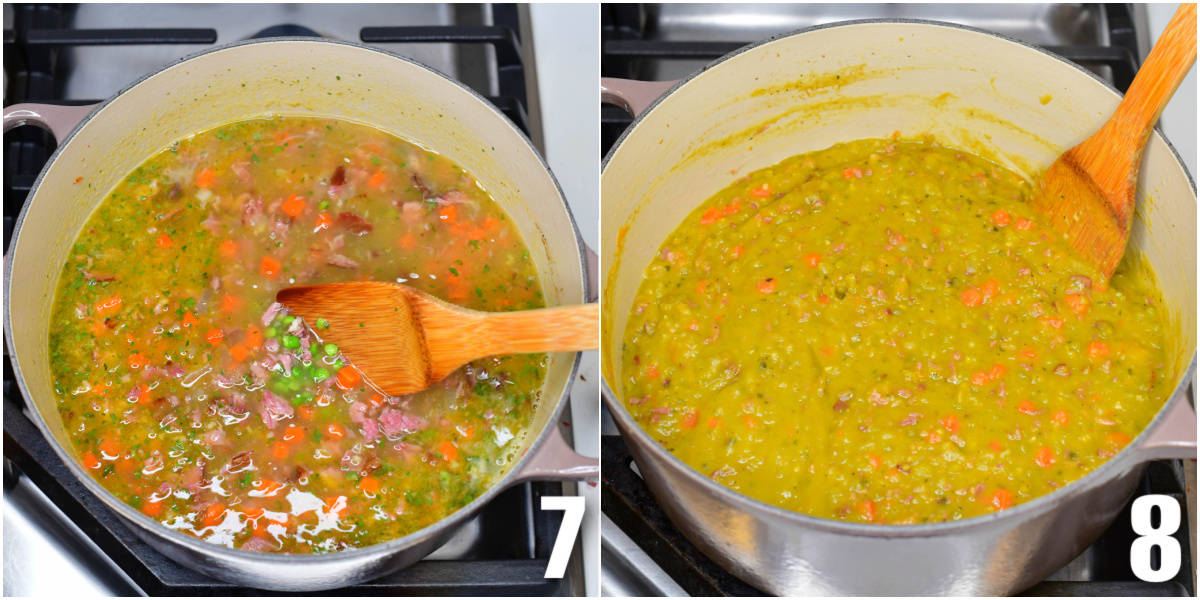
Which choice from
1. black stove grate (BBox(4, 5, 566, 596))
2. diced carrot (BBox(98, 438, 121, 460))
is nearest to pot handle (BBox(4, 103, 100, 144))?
black stove grate (BBox(4, 5, 566, 596))

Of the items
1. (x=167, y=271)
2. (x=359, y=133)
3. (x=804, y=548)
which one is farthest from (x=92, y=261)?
(x=804, y=548)

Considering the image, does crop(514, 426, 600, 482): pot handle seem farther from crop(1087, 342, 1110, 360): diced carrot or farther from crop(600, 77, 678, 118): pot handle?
crop(1087, 342, 1110, 360): diced carrot

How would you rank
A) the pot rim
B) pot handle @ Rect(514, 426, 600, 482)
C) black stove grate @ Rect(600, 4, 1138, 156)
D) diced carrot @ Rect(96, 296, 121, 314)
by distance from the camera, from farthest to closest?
black stove grate @ Rect(600, 4, 1138, 156) → diced carrot @ Rect(96, 296, 121, 314) → pot handle @ Rect(514, 426, 600, 482) → the pot rim

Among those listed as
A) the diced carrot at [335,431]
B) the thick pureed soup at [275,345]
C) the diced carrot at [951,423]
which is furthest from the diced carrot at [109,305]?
the diced carrot at [951,423]

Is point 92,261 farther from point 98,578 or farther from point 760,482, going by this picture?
point 760,482

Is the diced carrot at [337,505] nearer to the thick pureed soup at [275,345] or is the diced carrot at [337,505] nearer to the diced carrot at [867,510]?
the thick pureed soup at [275,345]
